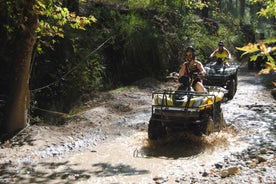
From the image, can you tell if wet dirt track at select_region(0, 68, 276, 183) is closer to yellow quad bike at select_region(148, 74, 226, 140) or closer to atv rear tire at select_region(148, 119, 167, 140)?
atv rear tire at select_region(148, 119, 167, 140)

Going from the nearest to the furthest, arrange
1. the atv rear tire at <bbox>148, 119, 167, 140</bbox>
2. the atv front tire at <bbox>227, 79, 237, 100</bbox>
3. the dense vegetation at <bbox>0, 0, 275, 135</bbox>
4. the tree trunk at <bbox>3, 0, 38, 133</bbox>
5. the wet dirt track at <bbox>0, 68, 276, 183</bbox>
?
the wet dirt track at <bbox>0, 68, 276, 183</bbox>
the atv rear tire at <bbox>148, 119, 167, 140</bbox>
the tree trunk at <bbox>3, 0, 38, 133</bbox>
the dense vegetation at <bbox>0, 0, 275, 135</bbox>
the atv front tire at <bbox>227, 79, 237, 100</bbox>

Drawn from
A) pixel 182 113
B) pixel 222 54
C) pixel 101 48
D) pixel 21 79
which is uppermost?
pixel 101 48

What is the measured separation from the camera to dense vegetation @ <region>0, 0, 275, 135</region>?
33.1 ft

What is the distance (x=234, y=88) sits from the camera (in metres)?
12.8

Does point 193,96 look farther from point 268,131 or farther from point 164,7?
point 164,7

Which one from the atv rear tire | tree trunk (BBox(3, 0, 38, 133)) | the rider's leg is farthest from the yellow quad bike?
tree trunk (BBox(3, 0, 38, 133))

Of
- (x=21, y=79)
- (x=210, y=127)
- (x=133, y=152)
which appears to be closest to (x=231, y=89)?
(x=210, y=127)

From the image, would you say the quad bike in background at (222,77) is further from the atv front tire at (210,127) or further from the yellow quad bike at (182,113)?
the atv front tire at (210,127)

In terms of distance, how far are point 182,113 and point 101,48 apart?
23.5 ft

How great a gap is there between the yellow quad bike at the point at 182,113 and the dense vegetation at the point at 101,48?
2595 mm

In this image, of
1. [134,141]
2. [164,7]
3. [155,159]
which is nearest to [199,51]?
[164,7]

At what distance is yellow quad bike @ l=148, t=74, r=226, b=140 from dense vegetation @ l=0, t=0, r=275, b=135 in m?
2.59

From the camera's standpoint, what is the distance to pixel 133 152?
301 inches

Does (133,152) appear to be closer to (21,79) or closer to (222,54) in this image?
(21,79)
